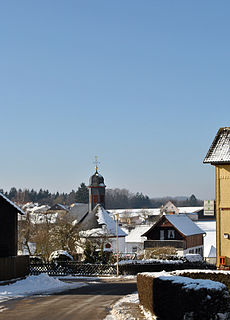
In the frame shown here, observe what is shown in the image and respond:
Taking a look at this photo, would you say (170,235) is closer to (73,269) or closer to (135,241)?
(135,241)

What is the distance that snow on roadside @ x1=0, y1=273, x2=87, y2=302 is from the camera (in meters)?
25.9

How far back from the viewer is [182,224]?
6650 centimetres

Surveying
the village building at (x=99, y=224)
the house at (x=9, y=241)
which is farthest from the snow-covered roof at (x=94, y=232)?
the house at (x=9, y=241)

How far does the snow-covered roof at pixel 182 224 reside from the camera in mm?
64525

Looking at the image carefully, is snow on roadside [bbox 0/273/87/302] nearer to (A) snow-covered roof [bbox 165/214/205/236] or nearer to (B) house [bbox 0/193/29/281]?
(B) house [bbox 0/193/29/281]

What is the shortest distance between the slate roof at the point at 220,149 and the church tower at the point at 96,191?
43308 millimetres

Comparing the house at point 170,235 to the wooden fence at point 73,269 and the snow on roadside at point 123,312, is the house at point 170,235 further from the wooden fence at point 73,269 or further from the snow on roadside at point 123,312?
the snow on roadside at point 123,312

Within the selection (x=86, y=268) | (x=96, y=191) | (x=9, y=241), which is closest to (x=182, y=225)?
(x=96, y=191)

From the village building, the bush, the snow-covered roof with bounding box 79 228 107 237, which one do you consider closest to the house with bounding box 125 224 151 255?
the village building

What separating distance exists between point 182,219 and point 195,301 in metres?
53.1

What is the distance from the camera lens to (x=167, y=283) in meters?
16.5

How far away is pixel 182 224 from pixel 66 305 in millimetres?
46282

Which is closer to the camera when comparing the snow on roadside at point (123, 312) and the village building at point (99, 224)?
the snow on roadside at point (123, 312)

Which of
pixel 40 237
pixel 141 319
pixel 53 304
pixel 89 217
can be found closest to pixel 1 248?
pixel 53 304
